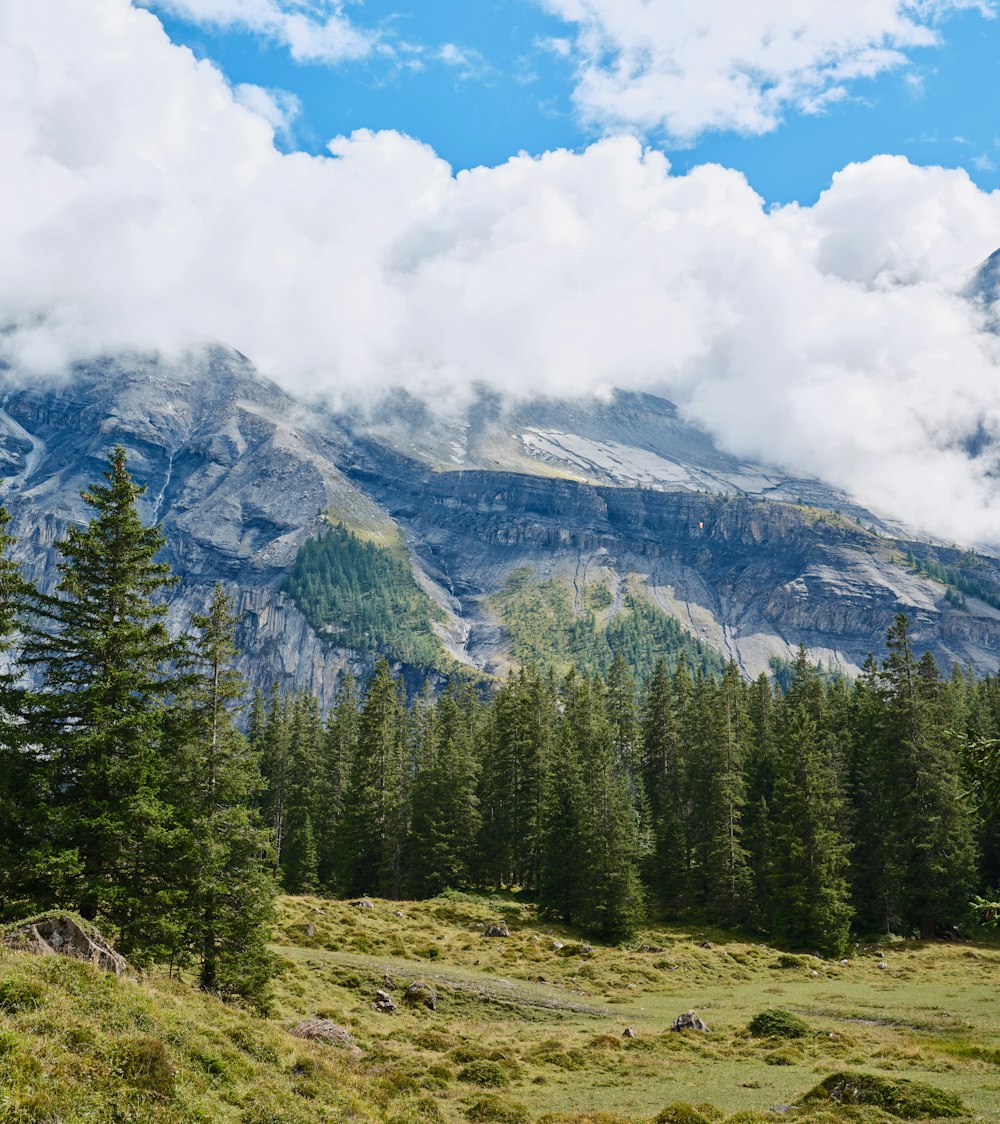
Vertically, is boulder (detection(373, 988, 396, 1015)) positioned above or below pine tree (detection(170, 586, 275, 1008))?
below

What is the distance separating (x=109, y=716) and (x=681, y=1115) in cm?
2012

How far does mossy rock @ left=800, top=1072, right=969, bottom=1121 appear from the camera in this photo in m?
18.9

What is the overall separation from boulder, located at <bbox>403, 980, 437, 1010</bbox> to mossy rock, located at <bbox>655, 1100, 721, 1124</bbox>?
16851mm

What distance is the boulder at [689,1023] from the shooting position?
3167 centimetres

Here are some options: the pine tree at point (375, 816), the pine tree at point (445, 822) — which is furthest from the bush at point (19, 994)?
the pine tree at point (375, 816)

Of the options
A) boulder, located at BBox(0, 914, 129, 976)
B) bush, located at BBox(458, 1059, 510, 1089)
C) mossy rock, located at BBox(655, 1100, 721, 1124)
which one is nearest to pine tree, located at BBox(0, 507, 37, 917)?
boulder, located at BBox(0, 914, 129, 976)

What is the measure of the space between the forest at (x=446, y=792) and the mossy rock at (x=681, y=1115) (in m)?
10.5

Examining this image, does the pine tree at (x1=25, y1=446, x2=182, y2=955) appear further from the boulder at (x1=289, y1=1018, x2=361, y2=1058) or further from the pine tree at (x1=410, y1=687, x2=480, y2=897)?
the pine tree at (x1=410, y1=687, x2=480, y2=897)

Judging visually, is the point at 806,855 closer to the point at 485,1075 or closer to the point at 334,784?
the point at 485,1075

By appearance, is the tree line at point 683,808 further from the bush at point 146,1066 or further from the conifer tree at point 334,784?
the bush at point 146,1066

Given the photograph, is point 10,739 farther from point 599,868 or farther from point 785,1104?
point 599,868

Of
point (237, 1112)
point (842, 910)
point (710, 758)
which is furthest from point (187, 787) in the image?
point (710, 758)

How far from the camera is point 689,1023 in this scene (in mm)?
31984

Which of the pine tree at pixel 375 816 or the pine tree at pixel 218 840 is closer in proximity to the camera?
the pine tree at pixel 218 840
